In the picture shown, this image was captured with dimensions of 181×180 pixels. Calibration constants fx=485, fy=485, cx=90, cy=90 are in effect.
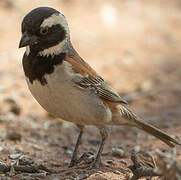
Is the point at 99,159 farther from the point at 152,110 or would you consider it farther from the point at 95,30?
the point at 95,30

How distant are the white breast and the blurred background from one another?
55.0 inches

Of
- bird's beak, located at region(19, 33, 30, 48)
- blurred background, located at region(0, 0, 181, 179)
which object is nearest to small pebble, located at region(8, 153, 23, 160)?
blurred background, located at region(0, 0, 181, 179)

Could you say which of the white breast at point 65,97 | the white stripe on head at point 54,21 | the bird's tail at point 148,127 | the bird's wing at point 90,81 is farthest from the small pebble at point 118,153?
the white stripe on head at point 54,21

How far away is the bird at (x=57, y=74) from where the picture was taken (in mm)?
6395

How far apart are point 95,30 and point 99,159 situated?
8.69 m

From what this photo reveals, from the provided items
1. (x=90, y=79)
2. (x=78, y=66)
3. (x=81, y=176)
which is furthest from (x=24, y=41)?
(x=81, y=176)

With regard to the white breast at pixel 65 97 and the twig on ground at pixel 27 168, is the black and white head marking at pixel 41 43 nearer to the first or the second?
the white breast at pixel 65 97

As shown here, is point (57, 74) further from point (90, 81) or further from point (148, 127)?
point (148, 127)

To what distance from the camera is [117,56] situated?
43.7 ft

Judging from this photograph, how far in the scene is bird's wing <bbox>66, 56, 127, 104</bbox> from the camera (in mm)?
6672

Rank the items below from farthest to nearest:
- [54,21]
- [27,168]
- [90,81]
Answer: [90,81], [54,21], [27,168]

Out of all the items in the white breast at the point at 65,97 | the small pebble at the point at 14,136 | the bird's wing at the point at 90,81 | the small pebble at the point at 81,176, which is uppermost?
the bird's wing at the point at 90,81

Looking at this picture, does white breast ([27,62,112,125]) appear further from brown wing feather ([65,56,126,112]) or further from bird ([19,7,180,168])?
brown wing feather ([65,56,126,112])

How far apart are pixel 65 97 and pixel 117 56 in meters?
7.07
